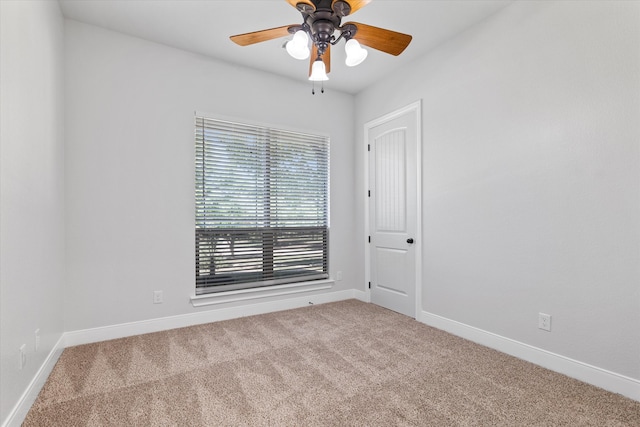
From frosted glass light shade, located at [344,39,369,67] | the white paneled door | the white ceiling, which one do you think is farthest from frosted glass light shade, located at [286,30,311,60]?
the white paneled door

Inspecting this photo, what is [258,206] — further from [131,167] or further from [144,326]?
[144,326]

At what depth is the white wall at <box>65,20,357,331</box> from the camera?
108 inches

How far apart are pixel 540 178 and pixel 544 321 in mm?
1068

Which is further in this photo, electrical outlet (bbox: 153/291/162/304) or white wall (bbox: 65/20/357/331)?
electrical outlet (bbox: 153/291/162/304)

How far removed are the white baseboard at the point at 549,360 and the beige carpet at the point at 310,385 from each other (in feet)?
0.21

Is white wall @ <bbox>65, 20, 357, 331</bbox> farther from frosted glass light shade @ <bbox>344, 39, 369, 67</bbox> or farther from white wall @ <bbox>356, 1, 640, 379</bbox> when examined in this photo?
white wall @ <bbox>356, 1, 640, 379</bbox>

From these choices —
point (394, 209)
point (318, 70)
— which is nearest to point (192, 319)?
point (394, 209)

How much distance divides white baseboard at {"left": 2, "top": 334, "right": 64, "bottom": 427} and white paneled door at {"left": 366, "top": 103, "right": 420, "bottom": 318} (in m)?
3.13

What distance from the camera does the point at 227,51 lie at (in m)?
3.21

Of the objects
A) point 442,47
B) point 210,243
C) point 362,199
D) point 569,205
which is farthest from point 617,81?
point 210,243

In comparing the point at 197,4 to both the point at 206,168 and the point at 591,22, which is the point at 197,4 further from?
the point at 591,22

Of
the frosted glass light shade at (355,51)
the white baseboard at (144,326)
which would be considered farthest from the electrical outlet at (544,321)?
the frosted glass light shade at (355,51)

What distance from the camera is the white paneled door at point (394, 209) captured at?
3.44 m

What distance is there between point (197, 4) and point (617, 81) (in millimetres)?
3024
